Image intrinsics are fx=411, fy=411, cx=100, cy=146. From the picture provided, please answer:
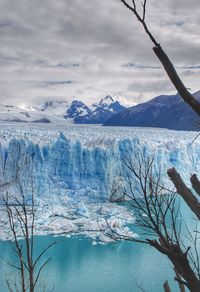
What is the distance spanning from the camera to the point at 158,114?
9106cm

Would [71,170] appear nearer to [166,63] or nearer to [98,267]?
[98,267]

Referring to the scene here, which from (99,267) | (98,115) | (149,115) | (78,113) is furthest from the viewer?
(78,113)

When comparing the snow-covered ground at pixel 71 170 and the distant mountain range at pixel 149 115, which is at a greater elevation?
the distant mountain range at pixel 149 115

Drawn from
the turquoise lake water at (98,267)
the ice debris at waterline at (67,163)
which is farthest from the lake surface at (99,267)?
the ice debris at waterline at (67,163)

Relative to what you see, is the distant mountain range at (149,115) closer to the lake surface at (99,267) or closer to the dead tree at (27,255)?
the lake surface at (99,267)

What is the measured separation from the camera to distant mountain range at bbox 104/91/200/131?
84.3 m

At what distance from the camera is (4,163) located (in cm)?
2373

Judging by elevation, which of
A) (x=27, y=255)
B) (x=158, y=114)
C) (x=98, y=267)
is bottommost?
(x=98, y=267)

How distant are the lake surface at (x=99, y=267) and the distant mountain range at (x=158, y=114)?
64.5 metres

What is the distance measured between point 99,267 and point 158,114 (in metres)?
76.8

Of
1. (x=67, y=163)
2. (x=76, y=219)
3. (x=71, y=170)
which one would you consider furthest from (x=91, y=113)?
(x=76, y=219)

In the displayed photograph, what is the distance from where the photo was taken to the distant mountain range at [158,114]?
84.3 meters

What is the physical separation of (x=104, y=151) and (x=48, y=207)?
5.02 meters

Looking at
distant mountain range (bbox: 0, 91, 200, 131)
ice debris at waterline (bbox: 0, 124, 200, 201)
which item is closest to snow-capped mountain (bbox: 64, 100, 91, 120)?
distant mountain range (bbox: 0, 91, 200, 131)
